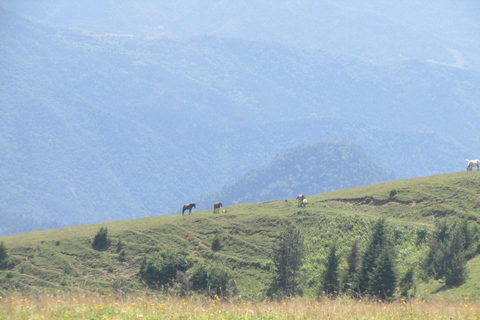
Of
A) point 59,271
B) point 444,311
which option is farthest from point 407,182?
point 444,311

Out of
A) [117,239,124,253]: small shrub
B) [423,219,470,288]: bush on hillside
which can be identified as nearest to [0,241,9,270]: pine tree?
[117,239,124,253]: small shrub

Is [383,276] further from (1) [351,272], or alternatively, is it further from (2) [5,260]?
(2) [5,260]

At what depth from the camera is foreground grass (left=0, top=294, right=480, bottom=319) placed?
58.3 ft

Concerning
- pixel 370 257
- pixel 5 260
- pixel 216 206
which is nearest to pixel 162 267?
pixel 5 260

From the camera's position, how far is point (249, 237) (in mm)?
69375

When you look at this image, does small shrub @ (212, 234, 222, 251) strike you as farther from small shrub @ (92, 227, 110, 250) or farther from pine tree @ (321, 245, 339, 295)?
pine tree @ (321, 245, 339, 295)

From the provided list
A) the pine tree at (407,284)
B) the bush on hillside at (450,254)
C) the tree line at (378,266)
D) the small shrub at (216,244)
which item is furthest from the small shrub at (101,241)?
the bush on hillside at (450,254)

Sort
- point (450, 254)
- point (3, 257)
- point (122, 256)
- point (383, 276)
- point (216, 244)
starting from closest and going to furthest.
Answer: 1. point (383, 276)
2. point (450, 254)
3. point (3, 257)
4. point (122, 256)
5. point (216, 244)

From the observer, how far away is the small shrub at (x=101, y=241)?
67181 mm

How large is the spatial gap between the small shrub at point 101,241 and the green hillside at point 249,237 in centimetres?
82

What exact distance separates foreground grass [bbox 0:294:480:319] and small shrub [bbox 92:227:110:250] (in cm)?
4832

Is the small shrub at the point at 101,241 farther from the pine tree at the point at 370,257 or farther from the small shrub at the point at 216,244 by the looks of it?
the pine tree at the point at 370,257

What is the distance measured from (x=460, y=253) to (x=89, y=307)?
32128 millimetres

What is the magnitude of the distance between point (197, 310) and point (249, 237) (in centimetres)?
5145
